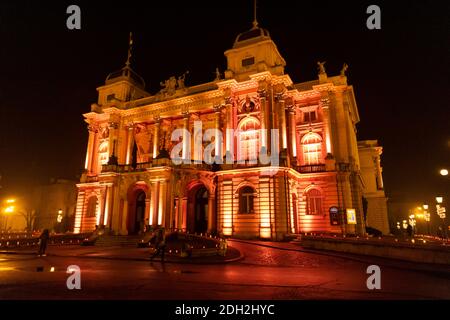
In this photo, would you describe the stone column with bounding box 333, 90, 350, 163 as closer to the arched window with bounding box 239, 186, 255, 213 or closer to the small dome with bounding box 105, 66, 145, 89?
the arched window with bounding box 239, 186, 255, 213

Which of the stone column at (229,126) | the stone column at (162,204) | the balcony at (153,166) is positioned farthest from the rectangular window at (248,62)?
the stone column at (162,204)

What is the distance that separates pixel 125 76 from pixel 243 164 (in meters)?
25.8

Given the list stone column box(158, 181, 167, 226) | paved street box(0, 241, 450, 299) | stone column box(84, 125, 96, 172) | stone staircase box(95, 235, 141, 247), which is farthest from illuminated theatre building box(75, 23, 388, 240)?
paved street box(0, 241, 450, 299)

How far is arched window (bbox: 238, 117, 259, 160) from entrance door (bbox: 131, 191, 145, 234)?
45.2 ft

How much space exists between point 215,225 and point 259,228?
581cm

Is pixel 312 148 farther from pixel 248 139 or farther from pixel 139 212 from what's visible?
pixel 139 212

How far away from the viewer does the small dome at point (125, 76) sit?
4638cm

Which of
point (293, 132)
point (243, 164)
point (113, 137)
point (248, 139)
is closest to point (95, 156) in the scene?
point (113, 137)

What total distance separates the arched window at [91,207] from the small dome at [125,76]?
18577mm

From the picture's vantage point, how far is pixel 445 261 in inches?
585

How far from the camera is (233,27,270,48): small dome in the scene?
3662 centimetres

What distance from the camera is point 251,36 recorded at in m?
37.7
